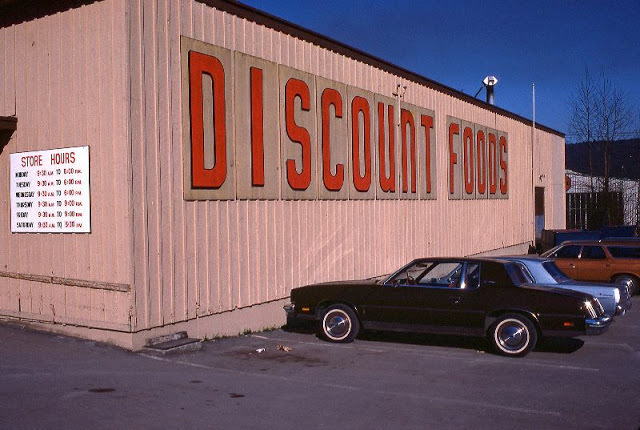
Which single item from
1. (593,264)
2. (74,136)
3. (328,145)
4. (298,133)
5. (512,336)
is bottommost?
(512,336)

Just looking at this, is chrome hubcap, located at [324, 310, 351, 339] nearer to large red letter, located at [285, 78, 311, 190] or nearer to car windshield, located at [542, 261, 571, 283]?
large red letter, located at [285, 78, 311, 190]

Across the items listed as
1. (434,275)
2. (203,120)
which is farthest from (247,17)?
(434,275)

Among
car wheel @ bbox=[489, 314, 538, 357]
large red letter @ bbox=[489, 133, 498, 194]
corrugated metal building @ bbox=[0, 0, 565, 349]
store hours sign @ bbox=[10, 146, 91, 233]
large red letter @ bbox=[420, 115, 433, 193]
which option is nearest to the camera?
car wheel @ bbox=[489, 314, 538, 357]

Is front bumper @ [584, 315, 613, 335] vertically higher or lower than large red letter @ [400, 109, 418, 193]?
lower

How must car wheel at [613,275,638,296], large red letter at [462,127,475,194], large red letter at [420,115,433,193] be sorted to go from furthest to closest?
large red letter at [462,127,475,194] → large red letter at [420,115,433,193] → car wheel at [613,275,638,296]

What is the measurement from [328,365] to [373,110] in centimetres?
866

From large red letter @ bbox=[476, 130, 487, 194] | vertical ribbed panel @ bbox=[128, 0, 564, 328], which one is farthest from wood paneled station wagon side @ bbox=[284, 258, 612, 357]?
large red letter @ bbox=[476, 130, 487, 194]

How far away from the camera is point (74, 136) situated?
1079cm

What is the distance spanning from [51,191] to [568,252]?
44.3 feet

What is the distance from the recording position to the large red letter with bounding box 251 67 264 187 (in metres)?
12.5

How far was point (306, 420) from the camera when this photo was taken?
269 inches

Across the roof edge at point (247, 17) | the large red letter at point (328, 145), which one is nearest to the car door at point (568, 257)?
the roof edge at point (247, 17)

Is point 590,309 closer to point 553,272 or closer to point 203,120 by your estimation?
point 553,272

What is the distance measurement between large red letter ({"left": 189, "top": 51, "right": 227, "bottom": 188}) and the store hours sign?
1.72m
